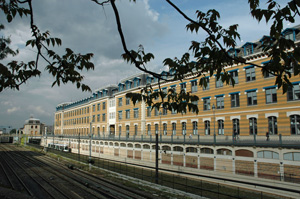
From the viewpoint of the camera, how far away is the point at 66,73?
6.10 meters

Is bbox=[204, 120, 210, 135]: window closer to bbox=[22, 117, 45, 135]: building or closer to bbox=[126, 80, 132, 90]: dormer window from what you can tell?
bbox=[126, 80, 132, 90]: dormer window

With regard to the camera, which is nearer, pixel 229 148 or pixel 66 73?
pixel 66 73

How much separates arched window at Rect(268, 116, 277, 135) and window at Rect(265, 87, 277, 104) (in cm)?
208

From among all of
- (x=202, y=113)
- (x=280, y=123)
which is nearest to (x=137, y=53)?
(x=280, y=123)

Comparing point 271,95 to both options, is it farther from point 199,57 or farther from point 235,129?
point 199,57

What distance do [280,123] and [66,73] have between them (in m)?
28.1

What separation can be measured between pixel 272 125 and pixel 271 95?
12.2ft

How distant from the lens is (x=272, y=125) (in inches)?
1126

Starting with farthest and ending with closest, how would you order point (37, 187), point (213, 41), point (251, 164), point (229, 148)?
point (229, 148), point (251, 164), point (37, 187), point (213, 41)

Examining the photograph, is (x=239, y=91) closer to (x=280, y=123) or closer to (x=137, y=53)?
(x=280, y=123)

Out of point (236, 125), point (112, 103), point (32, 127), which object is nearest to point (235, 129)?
point (236, 125)

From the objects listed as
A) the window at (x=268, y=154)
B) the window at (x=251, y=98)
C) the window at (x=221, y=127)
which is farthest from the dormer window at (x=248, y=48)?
the window at (x=268, y=154)

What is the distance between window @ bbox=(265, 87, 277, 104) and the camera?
2881 centimetres

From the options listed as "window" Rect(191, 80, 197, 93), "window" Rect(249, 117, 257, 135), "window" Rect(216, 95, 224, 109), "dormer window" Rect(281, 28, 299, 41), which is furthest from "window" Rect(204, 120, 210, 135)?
"dormer window" Rect(281, 28, 299, 41)
